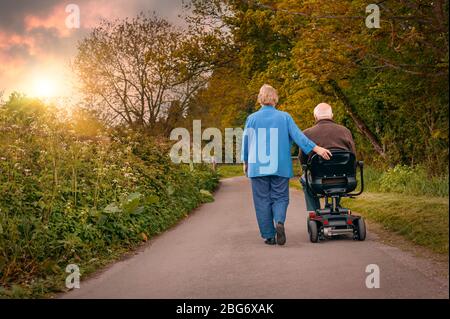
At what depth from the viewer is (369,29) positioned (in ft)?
29.5

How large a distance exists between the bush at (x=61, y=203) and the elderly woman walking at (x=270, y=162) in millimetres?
2193

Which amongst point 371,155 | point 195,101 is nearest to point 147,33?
point 195,101

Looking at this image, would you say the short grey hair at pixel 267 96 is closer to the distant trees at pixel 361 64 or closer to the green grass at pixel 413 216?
the distant trees at pixel 361 64

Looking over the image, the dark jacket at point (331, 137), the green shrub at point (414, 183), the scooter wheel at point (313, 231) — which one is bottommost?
the scooter wheel at point (313, 231)

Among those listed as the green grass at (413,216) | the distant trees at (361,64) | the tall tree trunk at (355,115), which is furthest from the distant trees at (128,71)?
the green grass at (413,216)

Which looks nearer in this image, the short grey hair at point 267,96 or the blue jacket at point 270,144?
the blue jacket at point 270,144

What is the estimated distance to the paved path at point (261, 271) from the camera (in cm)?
504

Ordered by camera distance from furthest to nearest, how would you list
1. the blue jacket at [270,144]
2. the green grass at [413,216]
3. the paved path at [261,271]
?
the blue jacket at [270,144] → the green grass at [413,216] → the paved path at [261,271]

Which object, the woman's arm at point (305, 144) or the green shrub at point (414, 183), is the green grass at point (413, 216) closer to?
the green shrub at point (414, 183)

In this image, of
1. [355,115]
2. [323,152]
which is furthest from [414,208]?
[355,115]

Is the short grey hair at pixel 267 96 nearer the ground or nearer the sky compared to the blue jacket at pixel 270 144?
nearer the sky

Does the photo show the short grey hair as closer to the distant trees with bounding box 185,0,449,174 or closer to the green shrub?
the distant trees with bounding box 185,0,449,174

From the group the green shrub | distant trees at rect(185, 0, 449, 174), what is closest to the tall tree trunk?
distant trees at rect(185, 0, 449, 174)

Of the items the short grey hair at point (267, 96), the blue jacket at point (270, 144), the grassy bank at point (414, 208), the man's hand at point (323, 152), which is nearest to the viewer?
the grassy bank at point (414, 208)
